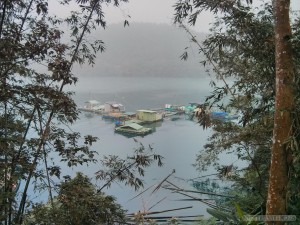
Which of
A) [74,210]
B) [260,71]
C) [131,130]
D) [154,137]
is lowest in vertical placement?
[154,137]

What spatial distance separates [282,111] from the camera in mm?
1797

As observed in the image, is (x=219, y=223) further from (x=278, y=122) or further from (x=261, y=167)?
(x=278, y=122)

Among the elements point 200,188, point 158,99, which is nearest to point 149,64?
point 158,99

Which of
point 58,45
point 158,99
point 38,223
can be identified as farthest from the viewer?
point 158,99

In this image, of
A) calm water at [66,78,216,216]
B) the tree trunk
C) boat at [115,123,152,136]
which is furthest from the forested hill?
the tree trunk

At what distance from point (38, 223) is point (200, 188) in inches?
227

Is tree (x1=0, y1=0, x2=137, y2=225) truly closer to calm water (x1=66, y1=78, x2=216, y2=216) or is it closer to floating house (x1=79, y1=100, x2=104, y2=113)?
calm water (x1=66, y1=78, x2=216, y2=216)

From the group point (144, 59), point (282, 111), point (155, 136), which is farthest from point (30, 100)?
point (144, 59)

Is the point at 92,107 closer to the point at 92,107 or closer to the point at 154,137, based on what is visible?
the point at 92,107

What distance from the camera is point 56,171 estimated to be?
2.59m

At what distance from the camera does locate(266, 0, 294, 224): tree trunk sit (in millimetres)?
1798

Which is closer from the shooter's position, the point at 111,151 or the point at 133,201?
the point at 133,201

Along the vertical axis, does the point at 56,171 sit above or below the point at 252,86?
below

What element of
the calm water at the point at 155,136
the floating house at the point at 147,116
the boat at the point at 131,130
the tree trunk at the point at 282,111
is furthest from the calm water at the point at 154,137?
the tree trunk at the point at 282,111
